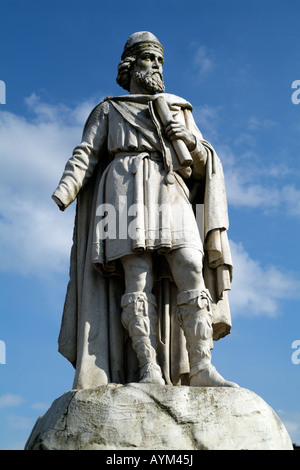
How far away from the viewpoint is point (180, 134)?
7719mm

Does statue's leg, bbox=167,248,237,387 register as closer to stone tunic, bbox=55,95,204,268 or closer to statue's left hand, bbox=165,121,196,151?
stone tunic, bbox=55,95,204,268

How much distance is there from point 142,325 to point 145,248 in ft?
2.68

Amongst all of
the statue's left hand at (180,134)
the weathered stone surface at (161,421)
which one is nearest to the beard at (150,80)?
the statue's left hand at (180,134)

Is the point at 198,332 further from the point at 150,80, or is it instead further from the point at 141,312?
the point at 150,80

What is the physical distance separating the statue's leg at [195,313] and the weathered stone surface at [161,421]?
505 mm

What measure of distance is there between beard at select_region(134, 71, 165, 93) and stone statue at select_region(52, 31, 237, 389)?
0.09 ft

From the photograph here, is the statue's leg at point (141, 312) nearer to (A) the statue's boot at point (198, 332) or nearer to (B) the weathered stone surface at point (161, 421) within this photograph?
(A) the statue's boot at point (198, 332)

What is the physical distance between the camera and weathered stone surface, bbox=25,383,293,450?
5941 millimetres

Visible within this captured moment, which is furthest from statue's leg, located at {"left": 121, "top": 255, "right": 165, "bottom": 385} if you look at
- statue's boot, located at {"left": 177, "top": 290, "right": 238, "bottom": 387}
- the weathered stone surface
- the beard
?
the beard

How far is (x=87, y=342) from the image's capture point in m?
7.19

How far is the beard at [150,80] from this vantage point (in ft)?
27.6

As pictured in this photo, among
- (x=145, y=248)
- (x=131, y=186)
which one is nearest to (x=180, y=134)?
(x=131, y=186)
